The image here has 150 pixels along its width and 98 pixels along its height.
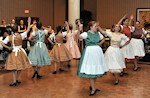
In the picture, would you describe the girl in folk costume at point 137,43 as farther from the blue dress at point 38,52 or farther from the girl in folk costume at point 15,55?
the girl in folk costume at point 15,55

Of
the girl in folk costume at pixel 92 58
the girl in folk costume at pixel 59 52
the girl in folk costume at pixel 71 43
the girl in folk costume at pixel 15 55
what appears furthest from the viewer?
the girl in folk costume at pixel 71 43

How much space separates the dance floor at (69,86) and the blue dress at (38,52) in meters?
0.44

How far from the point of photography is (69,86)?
231 inches

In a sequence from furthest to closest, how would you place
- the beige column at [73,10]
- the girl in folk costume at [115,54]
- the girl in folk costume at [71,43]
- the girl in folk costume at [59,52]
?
1. the beige column at [73,10]
2. the girl in folk costume at [71,43]
3. the girl in folk costume at [59,52]
4. the girl in folk costume at [115,54]

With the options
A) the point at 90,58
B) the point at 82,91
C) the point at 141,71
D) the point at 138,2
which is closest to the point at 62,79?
the point at 82,91

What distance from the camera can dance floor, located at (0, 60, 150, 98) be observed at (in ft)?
17.1

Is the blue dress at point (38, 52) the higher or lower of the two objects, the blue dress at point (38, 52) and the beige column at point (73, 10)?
the lower

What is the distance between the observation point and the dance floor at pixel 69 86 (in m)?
5.22

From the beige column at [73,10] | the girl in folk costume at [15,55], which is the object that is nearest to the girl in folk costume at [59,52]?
the girl in folk costume at [15,55]

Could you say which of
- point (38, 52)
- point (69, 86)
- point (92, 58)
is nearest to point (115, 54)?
point (92, 58)

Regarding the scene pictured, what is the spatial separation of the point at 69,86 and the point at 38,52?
4.07 ft

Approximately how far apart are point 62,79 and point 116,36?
1732mm

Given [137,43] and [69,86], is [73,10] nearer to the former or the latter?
[137,43]

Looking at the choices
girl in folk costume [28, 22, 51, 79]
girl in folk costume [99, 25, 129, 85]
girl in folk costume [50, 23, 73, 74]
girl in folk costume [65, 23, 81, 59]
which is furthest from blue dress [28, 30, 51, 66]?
Result: girl in folk costume [65, 23, 81, 59]
